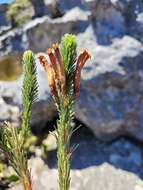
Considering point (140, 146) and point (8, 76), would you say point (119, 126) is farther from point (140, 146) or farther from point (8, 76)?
point (8, 76)

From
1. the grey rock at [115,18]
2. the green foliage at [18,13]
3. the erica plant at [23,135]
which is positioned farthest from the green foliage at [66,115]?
the green foliage at [18,13]

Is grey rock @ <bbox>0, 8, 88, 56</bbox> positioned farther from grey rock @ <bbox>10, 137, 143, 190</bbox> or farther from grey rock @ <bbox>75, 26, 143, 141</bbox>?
grey rock @ <bbox>10, 137, 143, 190</bbox>

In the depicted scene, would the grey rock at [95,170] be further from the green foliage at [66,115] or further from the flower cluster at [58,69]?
the flower cluster at [58,69]

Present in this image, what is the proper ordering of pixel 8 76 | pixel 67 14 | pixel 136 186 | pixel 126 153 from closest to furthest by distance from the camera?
pixel 136 186
pixel 126 153
pixel 67 14
pixel 8 76

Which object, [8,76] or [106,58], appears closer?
[106,58]

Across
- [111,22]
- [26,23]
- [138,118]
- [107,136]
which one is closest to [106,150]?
[107,136]

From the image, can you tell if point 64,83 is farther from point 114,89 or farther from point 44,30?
point 44,30
